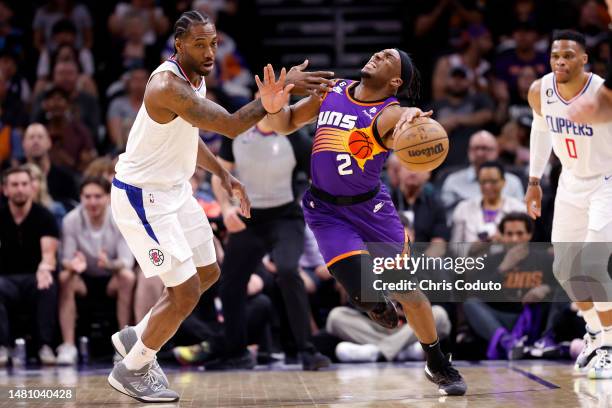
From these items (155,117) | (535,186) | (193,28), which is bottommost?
(535,186)

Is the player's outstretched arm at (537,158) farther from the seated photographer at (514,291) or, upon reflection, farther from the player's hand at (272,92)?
the player's hand at (272,92)

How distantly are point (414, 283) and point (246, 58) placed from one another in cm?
777

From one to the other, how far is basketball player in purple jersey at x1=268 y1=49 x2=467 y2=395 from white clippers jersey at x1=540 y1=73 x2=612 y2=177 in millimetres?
1296

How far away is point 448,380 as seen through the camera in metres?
6.34

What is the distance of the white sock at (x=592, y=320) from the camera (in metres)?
7.42

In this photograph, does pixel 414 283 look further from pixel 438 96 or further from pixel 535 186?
pixel 438 96

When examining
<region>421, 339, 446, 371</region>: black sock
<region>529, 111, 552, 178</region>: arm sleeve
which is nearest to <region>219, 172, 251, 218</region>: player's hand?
<region>421, 339, 446, 371</region>: black sock

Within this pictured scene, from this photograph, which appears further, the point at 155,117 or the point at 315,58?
the point at 315,58

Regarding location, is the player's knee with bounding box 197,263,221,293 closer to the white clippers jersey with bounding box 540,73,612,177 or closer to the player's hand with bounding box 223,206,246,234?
the player's hand with bounding box 223,206,246,234

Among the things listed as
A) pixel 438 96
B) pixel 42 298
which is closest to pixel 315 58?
pixel 438 96

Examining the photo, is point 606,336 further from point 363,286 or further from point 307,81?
point 307,81

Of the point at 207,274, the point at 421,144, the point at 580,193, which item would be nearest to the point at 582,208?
the point at 580,193

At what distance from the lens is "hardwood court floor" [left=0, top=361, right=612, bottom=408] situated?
6059 millimetres

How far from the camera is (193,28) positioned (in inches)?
234
